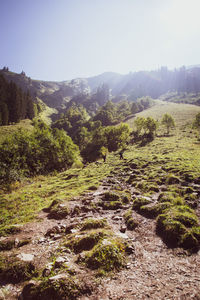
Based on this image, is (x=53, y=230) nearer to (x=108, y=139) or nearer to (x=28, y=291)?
(x=28, y=291)

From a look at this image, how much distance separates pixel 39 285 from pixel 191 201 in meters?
10.8

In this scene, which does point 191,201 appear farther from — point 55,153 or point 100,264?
point 55,153

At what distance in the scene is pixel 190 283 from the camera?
4.72 m

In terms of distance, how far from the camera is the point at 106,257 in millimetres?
5867

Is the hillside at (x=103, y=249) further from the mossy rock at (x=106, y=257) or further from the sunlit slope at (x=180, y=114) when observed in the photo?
the sunlit slope at (x=180, y=114)

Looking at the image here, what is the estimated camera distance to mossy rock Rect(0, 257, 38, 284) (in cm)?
525

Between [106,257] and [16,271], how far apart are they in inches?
150

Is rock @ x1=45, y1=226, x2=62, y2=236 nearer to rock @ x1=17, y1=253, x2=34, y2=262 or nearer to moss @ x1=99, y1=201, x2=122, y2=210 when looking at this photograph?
rock @ x1=17, y1=253, x2=34, y2=262

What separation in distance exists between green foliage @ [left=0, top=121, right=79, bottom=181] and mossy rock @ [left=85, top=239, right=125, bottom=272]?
16.6 meters

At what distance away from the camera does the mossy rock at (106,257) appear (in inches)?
220

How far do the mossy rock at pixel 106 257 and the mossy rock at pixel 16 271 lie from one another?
237 cm

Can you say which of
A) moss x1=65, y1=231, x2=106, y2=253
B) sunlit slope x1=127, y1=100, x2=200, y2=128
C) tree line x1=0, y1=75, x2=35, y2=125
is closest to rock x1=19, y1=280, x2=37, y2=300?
moss x1=65, y1=231, x2=106, y2=253

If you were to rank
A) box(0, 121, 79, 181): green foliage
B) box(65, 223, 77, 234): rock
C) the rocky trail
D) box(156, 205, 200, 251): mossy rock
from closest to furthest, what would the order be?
the rocky trail, box(156, 205, 200, 251): mossy rock, box(65, 223, 77, 234): rock, box(0, 121, 79, 181): green foliage

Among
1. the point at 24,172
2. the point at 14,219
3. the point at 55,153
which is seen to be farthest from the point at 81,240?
the point at 55,153
